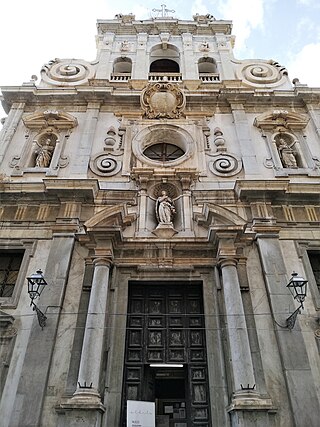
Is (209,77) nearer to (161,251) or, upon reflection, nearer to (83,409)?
(161,251)

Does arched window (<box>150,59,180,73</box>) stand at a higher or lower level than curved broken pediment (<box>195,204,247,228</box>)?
higher

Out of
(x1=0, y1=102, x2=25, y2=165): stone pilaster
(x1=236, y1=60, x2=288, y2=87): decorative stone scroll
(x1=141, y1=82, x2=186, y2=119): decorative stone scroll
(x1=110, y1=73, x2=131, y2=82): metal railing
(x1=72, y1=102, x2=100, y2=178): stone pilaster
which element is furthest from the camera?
(x1=110, y1=73, x2=131, y2=82): metal railing

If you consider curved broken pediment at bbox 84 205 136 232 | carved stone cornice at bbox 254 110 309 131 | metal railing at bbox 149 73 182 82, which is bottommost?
curved broken pediment at bbox 84 205 136 232

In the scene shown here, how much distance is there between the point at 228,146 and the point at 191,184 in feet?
7.51

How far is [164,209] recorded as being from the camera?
1021 centimetres

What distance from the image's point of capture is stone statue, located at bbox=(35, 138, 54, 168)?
464 inches

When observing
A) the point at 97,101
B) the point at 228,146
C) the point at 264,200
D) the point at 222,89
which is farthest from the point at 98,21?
the point at 264,200

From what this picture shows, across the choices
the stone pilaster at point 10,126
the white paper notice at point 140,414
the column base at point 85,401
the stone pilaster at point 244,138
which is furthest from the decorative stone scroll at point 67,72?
the white paper notice at point 140,414

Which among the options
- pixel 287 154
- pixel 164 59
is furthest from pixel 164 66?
pixel 287 154

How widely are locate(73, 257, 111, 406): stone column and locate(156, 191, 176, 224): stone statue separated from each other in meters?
2.03

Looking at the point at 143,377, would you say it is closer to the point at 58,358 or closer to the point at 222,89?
the point at 58,358

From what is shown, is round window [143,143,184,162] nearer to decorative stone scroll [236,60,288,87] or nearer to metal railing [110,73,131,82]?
metal railing [110,73,131,82]

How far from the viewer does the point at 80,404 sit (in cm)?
690

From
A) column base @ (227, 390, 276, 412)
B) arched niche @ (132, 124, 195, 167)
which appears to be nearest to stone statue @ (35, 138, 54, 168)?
arched niche @ (132, 124, 195, 167)
